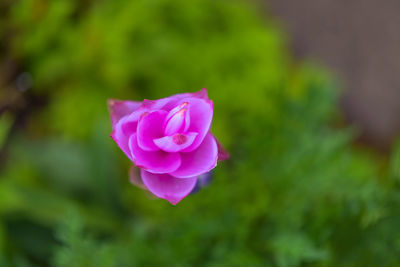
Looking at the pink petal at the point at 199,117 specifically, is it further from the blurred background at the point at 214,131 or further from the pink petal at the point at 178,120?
the blurred background at the point at 214,131

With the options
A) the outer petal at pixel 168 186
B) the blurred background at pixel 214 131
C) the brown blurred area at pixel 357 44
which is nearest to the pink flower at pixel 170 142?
the outer petal at pixel 168 186

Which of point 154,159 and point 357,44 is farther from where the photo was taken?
point 357,44

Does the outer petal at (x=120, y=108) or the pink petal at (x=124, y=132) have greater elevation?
the outer petal at (x=120, y=108)

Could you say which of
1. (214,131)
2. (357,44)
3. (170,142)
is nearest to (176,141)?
(170,142)

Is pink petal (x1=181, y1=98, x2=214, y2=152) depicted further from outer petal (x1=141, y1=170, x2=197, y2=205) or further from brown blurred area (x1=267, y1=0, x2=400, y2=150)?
brown blurred area (x1=267, y1=0, x2=400, y2=150)

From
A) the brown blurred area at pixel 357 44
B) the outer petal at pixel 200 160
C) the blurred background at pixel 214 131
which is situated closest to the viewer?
the outer petal at pixel 200 160

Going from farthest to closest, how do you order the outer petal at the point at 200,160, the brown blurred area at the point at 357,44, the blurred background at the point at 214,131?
the brown blurred area at the point at 357,44
the blurred background at the point at 214,131
the outer petal at the point at 200,160

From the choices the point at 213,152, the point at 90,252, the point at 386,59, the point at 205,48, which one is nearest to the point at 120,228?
the point at 90,252

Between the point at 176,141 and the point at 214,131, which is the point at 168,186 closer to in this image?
the point at 176,141

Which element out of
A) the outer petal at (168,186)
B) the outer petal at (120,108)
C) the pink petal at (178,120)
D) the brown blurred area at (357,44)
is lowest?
the outer petal at (168,186)
